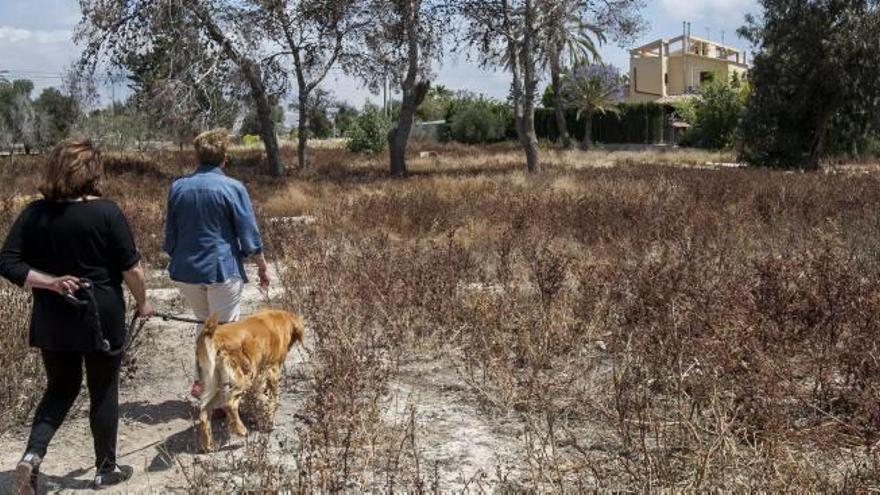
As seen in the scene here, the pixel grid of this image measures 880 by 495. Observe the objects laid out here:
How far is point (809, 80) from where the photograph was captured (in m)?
31.7

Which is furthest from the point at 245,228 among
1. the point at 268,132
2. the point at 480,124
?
the point at 480,124

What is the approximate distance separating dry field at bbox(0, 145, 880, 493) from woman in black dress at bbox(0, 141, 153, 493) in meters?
0.70

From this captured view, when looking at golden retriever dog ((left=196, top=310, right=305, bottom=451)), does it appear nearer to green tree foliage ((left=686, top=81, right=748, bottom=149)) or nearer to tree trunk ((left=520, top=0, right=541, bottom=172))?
tree trunk ((left=520, top=0, right=541, bottom=172))

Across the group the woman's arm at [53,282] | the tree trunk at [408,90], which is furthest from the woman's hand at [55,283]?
the tree trunk at [408,90]

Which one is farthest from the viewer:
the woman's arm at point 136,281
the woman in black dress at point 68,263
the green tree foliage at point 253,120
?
the green tree foliage at point 253,120

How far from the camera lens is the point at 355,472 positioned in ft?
13.7

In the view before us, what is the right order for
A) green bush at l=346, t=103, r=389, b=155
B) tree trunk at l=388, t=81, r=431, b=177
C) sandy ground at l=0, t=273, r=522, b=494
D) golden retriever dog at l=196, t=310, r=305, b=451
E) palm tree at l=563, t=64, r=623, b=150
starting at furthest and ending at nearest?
palm tree at l=563, t=64, r=623, b=150, green bush at l=346, t=103, r=389, b=155, tree trunk at l=388, t=81, r=431, b=177, golden retriever dog at l=196, t=310, r=305, b=451, sandy ground at l=0, t=273, r=522, b=494

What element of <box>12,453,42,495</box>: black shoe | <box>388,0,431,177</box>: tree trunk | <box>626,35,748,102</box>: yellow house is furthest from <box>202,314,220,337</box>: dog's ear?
<box>626,35,748,102</box>: yellow house

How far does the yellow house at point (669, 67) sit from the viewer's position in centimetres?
8250

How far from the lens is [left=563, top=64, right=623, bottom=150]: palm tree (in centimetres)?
5919

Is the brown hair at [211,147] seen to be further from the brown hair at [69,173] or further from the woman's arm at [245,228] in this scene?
the brown hair at [69,173]

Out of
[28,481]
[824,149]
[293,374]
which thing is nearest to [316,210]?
[293,374]

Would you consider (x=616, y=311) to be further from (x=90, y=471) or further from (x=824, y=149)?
(x=824, y=149)

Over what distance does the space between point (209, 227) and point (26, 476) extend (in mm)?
1694
